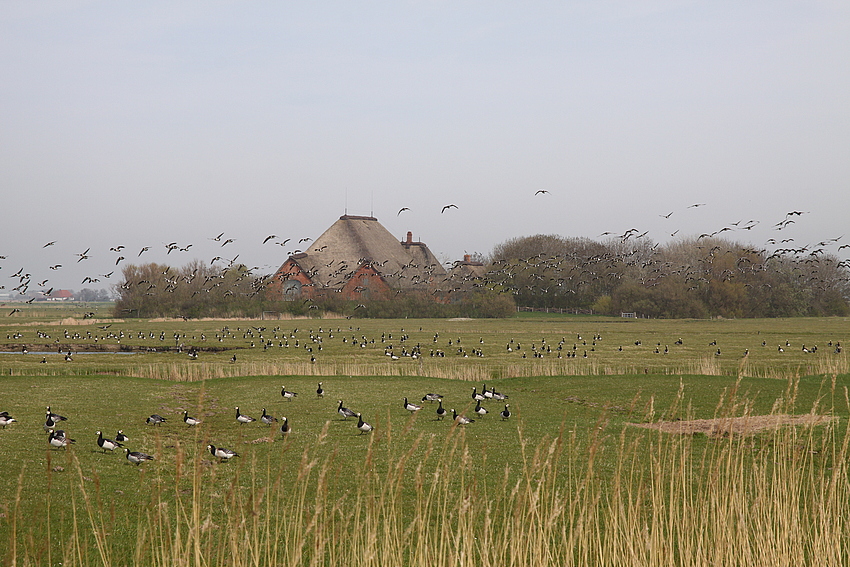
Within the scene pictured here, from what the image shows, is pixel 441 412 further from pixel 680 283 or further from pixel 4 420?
pixel 680 283

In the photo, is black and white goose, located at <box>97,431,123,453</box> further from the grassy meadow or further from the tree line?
the tree line

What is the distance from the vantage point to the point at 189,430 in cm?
1938

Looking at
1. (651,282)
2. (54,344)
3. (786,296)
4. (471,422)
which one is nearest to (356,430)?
(471,422)

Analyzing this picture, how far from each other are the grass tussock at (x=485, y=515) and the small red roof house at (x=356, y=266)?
83201 mm

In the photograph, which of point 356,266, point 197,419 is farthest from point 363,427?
point 356,266

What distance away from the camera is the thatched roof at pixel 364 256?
11056 centimetres

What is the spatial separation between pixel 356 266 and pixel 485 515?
10919 cm

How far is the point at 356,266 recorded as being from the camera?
116m

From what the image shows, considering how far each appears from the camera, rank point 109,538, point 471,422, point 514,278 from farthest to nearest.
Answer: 1. point 514,278
2. point 471,422
3. point 109,538

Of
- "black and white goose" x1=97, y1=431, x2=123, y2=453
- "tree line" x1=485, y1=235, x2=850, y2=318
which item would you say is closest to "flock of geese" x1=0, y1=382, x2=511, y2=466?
"black and white goose" x1=97, y1=431, x2=123, y2=453

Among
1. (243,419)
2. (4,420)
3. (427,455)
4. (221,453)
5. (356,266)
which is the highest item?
(356,266)

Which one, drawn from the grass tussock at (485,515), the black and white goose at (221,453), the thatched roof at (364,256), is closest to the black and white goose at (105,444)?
the grass tussock at (485,515)

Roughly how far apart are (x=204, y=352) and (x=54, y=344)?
512 inches

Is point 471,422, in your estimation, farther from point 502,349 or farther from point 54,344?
point 54,344
